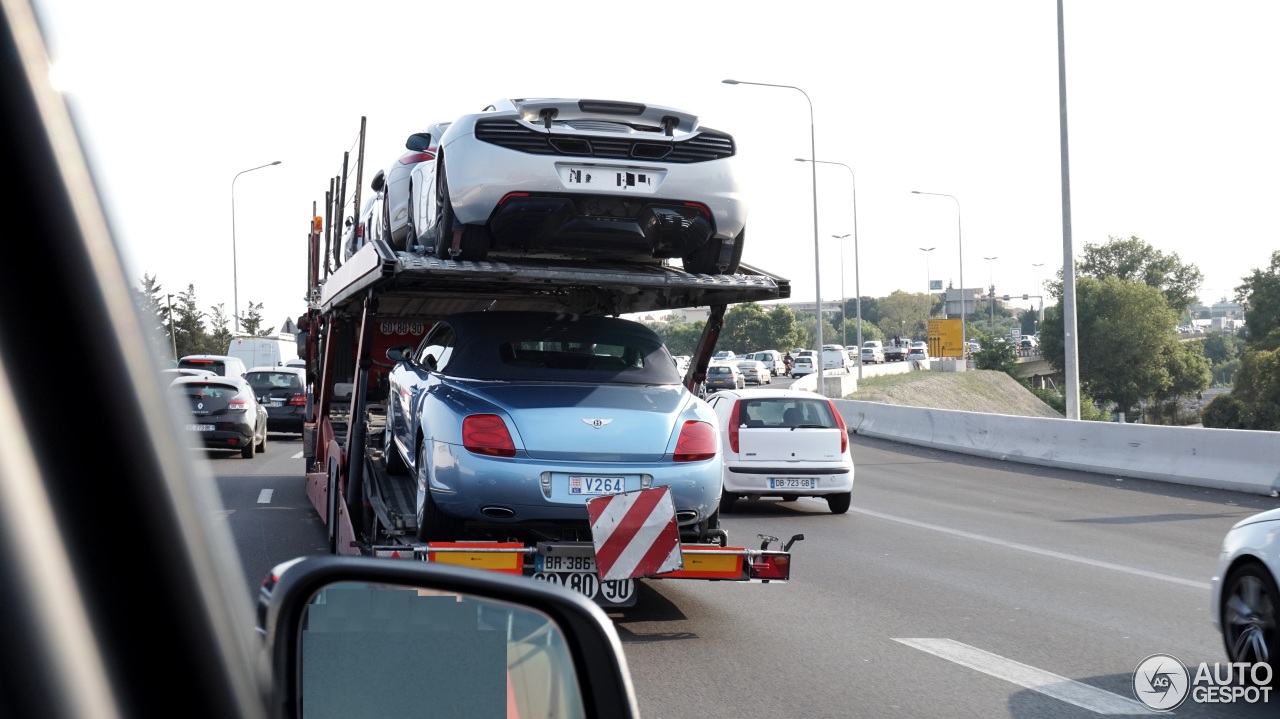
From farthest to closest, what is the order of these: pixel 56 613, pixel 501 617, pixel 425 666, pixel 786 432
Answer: pixel 786 432 → pixel 501 617 → pixel 425 666 → pixel 56 613

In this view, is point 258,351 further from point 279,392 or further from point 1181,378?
point 1181,378

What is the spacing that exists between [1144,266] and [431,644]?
157504mm

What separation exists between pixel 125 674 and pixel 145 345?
0.39 metres

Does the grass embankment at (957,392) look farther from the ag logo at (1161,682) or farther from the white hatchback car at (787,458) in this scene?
the ag logo at (1161,682)

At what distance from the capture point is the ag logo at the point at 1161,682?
20.1ft

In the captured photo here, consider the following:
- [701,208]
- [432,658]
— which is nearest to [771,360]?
[701,208]

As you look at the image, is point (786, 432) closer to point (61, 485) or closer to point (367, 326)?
point (367, 326)

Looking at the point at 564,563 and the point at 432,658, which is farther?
the point at 564,563

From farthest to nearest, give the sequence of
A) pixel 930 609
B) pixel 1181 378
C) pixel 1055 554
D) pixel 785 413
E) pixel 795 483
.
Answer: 1. pixel 1181 378
2. pixel 785 413
3. pixel 795 483
4. pixel 1055 554
5. pixel 930 609

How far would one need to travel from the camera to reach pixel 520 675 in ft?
9.78

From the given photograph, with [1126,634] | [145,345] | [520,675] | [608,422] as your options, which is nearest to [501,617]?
[520,675]

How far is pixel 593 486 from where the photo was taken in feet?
24.1

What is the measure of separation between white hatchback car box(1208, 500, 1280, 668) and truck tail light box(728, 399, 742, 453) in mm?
8049
